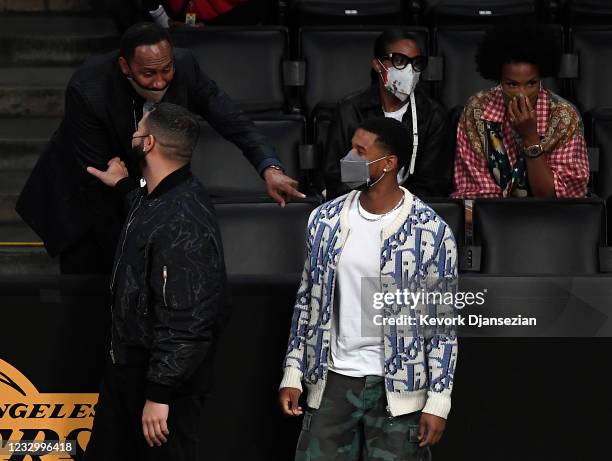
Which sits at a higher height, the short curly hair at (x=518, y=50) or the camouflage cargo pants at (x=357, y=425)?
the short curly hair at (x=518, y=50)

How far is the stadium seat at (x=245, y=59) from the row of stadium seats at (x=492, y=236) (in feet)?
5.98

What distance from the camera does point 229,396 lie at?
4.38 m

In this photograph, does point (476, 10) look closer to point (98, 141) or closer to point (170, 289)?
point (98, 141)

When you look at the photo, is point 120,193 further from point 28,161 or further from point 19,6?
point 19,6

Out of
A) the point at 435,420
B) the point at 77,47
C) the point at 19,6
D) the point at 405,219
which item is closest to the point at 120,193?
the point at 405,219

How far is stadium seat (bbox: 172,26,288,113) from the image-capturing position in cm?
668

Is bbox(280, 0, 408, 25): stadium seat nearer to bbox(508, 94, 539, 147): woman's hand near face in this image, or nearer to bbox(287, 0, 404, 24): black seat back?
bbox(287, 0, 404, 24): black seat back

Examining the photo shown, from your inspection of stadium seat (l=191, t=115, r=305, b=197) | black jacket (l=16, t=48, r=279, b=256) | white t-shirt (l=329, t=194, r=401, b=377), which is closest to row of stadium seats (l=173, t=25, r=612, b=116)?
stadium seat (l=191, t=115, r=305, b=197)

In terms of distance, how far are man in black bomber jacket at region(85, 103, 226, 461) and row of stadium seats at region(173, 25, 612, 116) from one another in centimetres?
292

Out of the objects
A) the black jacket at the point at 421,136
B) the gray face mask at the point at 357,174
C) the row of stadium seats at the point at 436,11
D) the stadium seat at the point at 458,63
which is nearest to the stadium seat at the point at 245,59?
A: the row of stadium seats at the point at 436,11

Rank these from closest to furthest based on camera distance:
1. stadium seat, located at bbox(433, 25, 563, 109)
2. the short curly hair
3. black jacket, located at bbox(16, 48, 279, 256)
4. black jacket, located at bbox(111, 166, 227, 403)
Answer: black jacket, located at bbox(111, 166, 227, 403)
black jacket, located at bbox(16, 48, 279, 256)
the short curly hair
stadium seat, located at bbox(433, 25, 563, 109)

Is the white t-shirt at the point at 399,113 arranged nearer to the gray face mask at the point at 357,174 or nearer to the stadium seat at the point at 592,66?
the stadium seat at the point at 592,66

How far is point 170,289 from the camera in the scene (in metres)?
3.62

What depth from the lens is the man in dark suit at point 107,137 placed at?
180 inches
